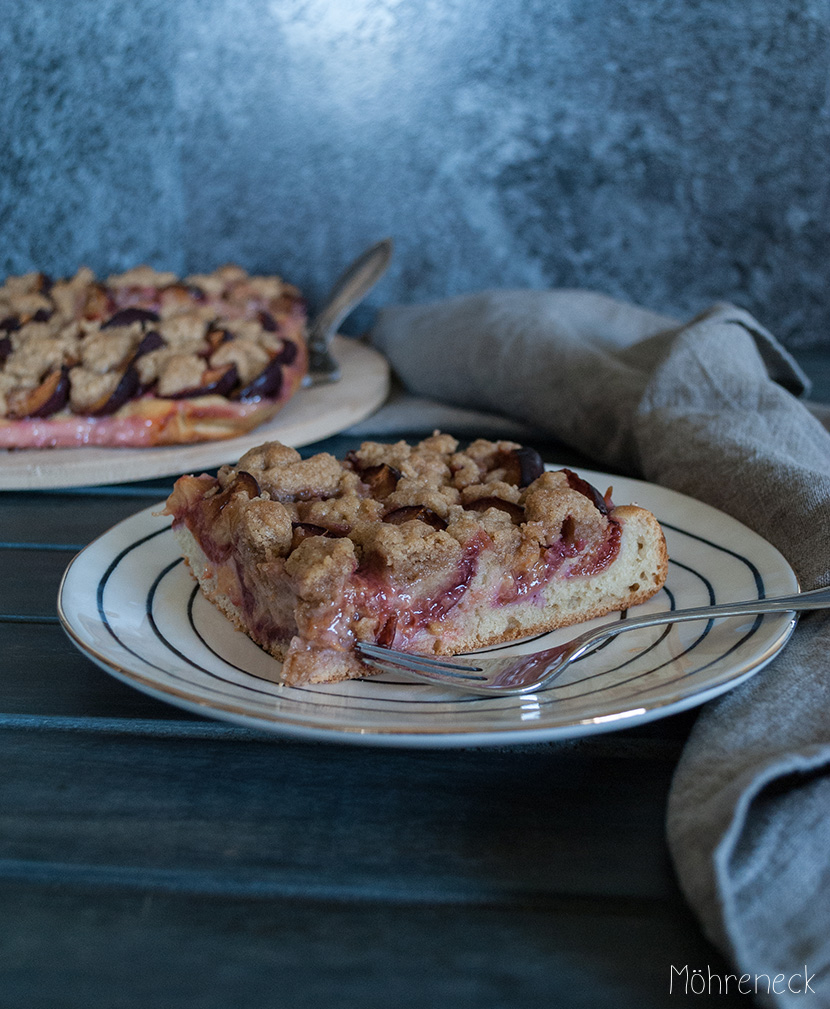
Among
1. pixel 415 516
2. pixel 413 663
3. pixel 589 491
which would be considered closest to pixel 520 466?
pixel 589 491

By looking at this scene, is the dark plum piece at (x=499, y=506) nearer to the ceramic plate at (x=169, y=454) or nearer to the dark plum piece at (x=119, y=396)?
the ceramic plate at (x=169, y=454)

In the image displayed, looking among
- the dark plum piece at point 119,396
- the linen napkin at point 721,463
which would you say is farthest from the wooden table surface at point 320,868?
the dark plum piece at point 119,396

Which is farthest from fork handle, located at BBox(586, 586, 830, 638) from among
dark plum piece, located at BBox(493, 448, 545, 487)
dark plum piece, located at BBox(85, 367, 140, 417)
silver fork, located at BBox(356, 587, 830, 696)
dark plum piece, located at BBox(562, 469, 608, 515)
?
dark plum piece, located at BBox(85, 367, 140, 417)

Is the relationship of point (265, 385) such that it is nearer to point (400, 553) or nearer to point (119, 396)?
point (119, 396)

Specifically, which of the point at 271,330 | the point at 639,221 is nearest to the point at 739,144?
the point at 639,221

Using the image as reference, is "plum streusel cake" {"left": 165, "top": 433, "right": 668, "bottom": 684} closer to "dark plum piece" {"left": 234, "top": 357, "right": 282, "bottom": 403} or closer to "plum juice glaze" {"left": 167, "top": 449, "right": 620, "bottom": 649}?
"plum juice glaze" {"left": 167, "top": 449, "right": 620, "bottom": 649}

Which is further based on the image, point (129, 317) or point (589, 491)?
point (129, 317)

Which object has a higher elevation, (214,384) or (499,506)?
(499,506)

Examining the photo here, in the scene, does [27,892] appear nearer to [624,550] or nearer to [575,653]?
[575,653]
